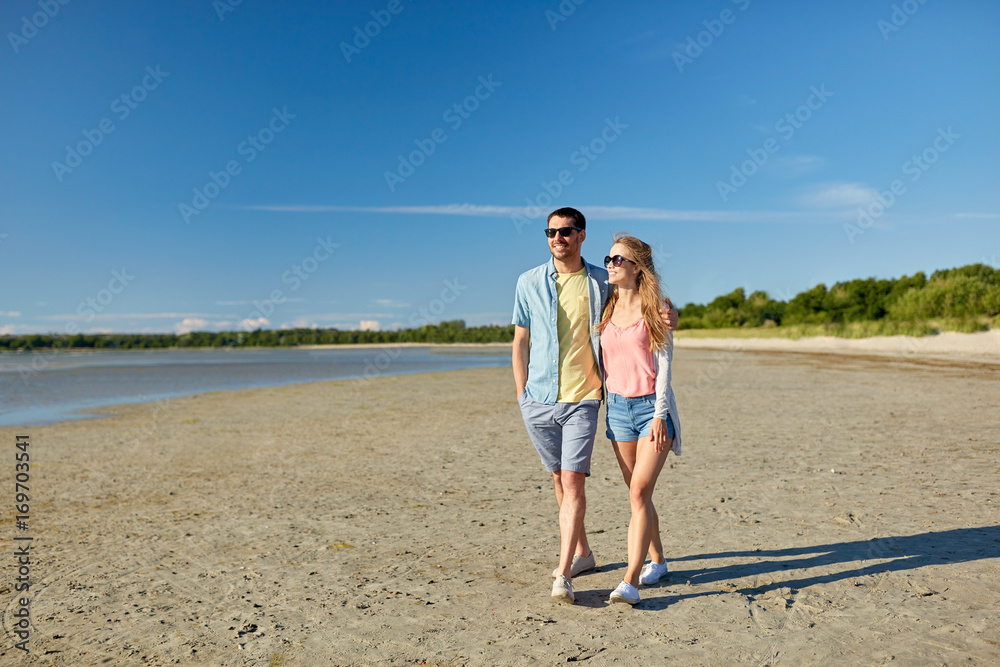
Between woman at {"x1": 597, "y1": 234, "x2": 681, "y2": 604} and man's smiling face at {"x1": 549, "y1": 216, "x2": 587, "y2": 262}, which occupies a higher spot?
man's smiling face at {"x1": 549, "y1": 216, "x2": 587, "y2": 262}

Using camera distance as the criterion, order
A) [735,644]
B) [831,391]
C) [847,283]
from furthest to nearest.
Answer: [847,283]
[831,391]
[735,644]

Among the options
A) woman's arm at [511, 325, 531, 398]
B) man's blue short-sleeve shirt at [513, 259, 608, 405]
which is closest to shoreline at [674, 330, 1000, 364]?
man's blue short-sleeve shirt at [513, 259, 608, 405]

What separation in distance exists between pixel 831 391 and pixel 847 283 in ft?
204

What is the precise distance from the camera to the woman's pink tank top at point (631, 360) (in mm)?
3623

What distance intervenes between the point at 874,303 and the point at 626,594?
233 ft

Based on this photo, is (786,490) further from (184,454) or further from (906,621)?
(184,454)

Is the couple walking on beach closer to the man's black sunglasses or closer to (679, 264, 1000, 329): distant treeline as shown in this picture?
the man's black sunglasses

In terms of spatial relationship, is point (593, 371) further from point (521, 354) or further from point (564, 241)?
point (564, 241)

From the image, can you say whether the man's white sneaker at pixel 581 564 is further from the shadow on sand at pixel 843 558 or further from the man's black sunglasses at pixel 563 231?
the man's black sunglasses at pixel 563 231

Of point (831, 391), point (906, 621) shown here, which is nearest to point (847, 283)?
point (831, 391)

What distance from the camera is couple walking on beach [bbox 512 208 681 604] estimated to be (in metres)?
3.60

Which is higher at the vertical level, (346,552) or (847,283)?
(847,283)

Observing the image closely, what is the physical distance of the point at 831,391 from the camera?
15.5m

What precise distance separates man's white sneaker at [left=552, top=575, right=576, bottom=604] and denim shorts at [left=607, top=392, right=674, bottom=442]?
0.89 metres
